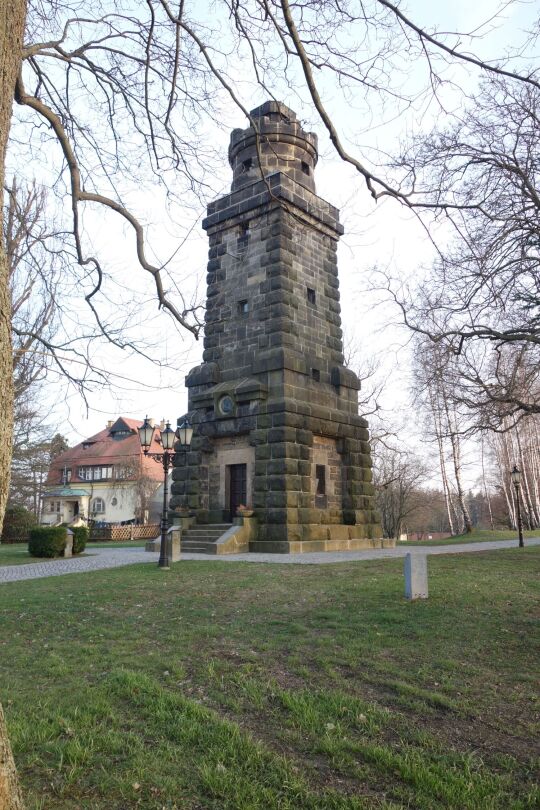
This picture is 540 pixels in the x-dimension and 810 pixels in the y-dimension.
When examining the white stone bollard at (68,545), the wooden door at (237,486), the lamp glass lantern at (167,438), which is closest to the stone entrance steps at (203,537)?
the wooden door at (237,486)

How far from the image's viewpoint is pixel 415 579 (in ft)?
25.9

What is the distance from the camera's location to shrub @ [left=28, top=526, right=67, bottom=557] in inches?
723

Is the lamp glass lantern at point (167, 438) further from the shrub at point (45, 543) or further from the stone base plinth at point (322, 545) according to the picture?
the shrub at point (45, 543)

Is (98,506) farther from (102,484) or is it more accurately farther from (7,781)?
(7,781)

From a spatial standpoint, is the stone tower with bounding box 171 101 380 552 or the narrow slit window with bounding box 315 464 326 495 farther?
the narrow slit window with bounding box 315 464 326 495

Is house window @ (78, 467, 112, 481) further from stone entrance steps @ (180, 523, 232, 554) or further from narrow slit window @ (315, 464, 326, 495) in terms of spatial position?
narrow slit window @ (315, 464, 326, 495)

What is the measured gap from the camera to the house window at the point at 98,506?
191 feet

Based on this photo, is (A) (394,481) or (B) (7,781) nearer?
(B) (7,781)

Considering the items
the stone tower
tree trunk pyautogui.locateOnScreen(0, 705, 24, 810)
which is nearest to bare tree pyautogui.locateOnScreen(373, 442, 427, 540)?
the stone tower

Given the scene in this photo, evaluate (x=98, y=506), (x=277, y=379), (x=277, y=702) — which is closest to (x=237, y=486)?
(x=277, y=379)

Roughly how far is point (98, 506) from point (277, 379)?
46.4 metres

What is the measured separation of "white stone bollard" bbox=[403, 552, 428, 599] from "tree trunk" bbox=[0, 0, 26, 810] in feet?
21.3

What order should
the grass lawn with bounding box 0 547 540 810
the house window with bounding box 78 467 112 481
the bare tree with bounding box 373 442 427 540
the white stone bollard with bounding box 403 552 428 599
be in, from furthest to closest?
the house window with bounding box 78 467 112 481, the bare tree with bounding box 373 442 427 540, the white stone bollard with bounding box 403 552 428 599, the grass lawn with bounding box 0 547 540 810

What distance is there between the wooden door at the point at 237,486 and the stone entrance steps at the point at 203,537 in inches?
29.5
